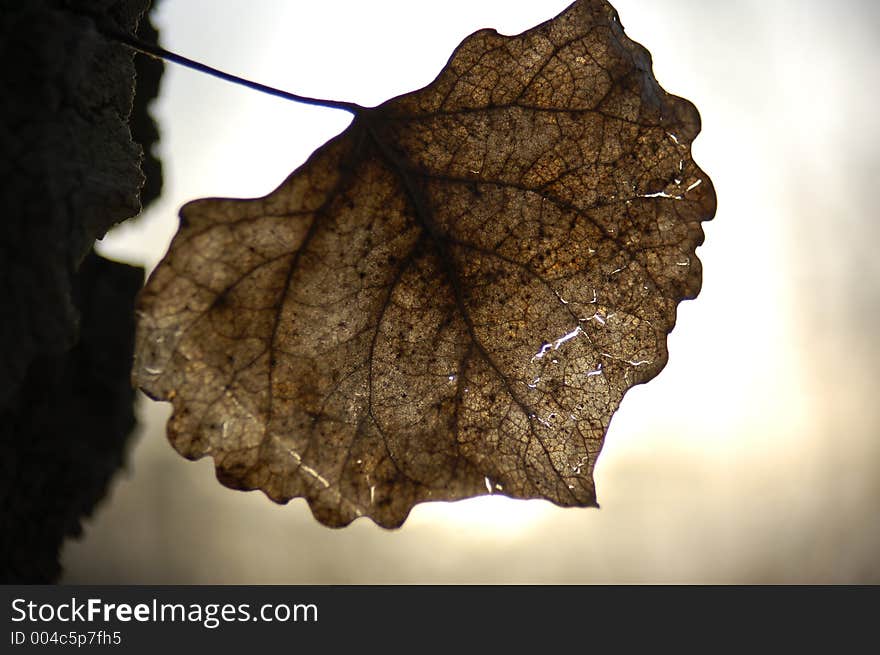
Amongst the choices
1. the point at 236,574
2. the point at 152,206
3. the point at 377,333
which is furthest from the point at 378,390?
the point at 236,574

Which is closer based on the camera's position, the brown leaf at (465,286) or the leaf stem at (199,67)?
the leaf stem at (199,67)

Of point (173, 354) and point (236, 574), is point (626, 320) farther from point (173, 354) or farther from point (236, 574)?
point (236, 574)

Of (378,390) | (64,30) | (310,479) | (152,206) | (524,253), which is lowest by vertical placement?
(310,479)

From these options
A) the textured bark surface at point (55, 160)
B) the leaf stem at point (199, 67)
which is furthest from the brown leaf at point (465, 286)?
the textured bark surface at point (55, 160)

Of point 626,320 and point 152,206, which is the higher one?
point 152,206

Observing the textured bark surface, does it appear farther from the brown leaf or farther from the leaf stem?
the brown leaf

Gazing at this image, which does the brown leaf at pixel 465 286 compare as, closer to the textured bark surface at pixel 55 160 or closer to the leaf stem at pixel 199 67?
the leaf stem at pixel 199 67
